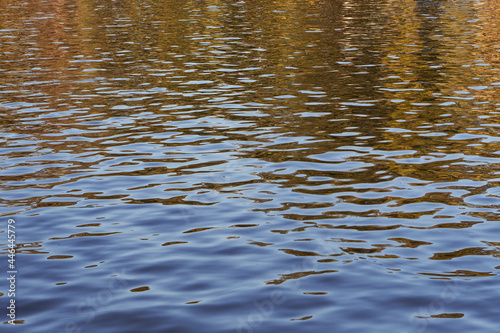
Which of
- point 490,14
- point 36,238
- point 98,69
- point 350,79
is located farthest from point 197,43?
point 36,238

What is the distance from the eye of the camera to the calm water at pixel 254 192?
1047cm

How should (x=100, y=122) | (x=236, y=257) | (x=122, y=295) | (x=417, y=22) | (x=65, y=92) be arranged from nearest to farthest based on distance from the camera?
1. (x=122, y=295)
2. (x=236, y=257)
3. (x=100, y=122)
4. (x=65, y=92)
5. (x=417, y=22)

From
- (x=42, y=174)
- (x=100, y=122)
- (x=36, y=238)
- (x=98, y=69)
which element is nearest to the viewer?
(x=36, y=238)

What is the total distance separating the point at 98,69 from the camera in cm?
3409

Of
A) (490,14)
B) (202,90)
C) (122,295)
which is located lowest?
(490,14)

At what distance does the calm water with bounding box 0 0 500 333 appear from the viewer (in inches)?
412

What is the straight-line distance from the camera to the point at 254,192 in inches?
621

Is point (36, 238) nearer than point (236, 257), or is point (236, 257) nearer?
point (236, 257)

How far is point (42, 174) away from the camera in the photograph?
56.9 feet

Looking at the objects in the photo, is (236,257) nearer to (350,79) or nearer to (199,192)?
(199,192)

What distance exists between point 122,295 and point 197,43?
32513 millimetres

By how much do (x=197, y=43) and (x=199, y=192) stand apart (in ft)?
89.9

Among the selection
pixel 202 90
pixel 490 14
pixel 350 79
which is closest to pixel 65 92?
pixel 202 90

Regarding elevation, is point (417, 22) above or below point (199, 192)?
below
